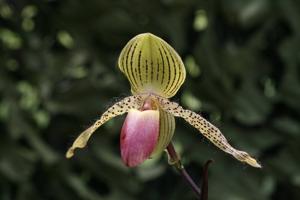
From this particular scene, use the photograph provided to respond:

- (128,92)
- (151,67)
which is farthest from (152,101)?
(128,92)

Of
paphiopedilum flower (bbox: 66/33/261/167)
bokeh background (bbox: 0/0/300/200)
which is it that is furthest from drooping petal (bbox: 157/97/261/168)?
bokeh background (bbox: 0/0/300/200)

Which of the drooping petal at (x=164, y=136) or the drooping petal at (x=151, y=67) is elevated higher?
the drooping petal at (x=151, y=67)

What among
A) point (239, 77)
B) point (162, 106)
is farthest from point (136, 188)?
point (162, 106)

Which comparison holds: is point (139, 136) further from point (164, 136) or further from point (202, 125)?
point (202, 125)

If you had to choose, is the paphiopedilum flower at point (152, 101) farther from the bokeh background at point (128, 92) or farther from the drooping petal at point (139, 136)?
the bokeh background at point (128, 92)

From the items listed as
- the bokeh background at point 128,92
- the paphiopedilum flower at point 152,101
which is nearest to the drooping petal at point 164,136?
the paphiopedilum flower at point 152,101

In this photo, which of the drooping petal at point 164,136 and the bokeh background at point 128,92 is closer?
the drooping petal at point 164,136

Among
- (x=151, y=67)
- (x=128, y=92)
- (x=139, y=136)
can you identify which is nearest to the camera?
(x=139, y=136)

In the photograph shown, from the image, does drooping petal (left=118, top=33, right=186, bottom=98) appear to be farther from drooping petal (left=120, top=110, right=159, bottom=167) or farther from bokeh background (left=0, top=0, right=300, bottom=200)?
bokeh background (left=0, top=0, right=300, bottom=200)
